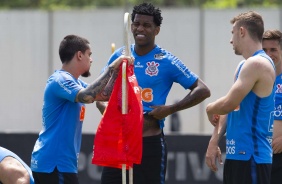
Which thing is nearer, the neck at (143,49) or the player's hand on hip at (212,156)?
the player's hand on hip at (212,156)

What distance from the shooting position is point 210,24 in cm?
1817

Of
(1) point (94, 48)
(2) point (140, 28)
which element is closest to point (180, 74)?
(2) point (140, 28)

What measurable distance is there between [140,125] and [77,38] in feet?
3.55

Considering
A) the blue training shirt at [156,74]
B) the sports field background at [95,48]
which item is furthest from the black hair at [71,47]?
the sports field background at [95,48]

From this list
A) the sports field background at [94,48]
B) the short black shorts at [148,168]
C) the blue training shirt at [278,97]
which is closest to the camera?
the short black shorts at [148,168]

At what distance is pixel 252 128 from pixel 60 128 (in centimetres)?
166

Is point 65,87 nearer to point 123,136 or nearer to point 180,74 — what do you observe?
point 123,136

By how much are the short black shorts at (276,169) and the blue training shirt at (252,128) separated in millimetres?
1155

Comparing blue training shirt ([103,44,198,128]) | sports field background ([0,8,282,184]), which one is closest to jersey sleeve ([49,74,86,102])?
blue training shirt ([103,44,198,128])

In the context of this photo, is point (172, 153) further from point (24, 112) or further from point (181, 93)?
point (24, 112)

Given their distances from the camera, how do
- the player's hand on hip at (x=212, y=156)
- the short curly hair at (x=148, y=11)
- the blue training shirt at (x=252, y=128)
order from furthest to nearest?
1. the short curly hair at (x=148, y=11)
2. the player's hand on hip at (x=212, y=156)
3. the blue training shirt at (x=252, y=128)

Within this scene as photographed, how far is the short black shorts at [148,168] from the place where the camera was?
7.44 metres

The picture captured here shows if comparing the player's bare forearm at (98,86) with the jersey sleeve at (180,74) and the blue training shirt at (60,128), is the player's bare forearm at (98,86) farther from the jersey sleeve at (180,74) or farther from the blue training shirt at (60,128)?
the jersey sleeve at (180,74)

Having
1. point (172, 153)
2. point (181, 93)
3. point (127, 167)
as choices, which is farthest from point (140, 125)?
point (181, 93)
